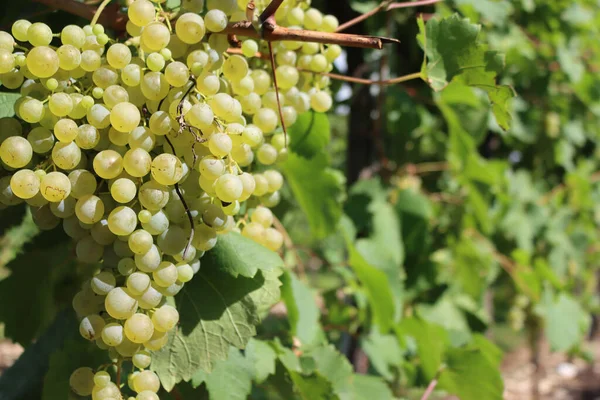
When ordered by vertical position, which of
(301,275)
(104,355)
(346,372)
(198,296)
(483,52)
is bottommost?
(301,275)

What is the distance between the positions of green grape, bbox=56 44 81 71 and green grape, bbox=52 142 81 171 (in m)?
0.08

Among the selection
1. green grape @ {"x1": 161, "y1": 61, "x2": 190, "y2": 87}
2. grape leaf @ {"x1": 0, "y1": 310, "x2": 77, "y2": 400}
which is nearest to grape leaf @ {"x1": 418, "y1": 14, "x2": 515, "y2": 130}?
green grape @ {"x1": 161, "y1": 61, "x2": 190, "y2": 87}

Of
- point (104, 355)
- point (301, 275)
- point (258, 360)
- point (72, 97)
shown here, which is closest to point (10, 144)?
point (72, 97)

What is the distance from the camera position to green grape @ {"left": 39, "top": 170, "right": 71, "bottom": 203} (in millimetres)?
562

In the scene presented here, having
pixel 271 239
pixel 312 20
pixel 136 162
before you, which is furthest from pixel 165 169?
pixel 312 20

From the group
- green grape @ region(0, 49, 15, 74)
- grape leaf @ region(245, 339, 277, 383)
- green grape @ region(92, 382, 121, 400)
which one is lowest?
grape leaf @ region(245, 339, 277, 383)

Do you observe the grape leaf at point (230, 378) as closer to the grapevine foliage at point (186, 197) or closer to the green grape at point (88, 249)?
the grapevine foliage at point (186, 197)

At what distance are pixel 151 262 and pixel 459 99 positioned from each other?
113 centimetres

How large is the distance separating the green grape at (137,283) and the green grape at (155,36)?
0.80 ft

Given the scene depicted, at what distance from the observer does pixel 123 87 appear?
0.61 metres

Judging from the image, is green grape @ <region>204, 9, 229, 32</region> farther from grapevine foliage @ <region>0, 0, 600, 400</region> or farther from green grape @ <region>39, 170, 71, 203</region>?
green grape @ <region>39, 170, 71, 203</region>

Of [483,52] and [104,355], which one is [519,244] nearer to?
[483,52]

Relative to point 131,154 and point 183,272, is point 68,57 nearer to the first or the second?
point 131,154

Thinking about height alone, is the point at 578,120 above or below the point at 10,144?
below
